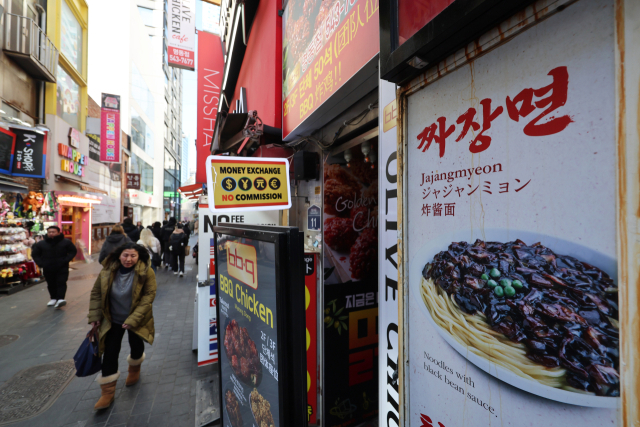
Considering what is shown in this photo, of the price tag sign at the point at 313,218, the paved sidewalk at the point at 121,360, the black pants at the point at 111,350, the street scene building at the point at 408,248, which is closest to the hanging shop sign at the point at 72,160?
the paved sidewalk at the point at 121,360

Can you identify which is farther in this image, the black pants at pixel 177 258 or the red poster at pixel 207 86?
the black pants at pixel 177 258

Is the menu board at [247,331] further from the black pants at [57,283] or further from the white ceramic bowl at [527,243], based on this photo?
the black pants at [57,283]

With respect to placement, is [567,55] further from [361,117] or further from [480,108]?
[361,117]

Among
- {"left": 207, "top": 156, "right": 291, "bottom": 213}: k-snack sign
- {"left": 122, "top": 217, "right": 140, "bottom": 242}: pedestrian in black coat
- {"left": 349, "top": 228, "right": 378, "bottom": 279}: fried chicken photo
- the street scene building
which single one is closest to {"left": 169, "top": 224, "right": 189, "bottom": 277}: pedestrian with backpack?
{"left": 122, "top": 217, "right": 140, "bottom": 242}: pedestrian in black coat

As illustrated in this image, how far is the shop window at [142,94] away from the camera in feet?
85.6

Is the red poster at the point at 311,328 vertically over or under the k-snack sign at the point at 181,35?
under

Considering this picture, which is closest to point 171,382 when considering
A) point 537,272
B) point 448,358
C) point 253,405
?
point 253,405

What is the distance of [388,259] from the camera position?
1.80 metres

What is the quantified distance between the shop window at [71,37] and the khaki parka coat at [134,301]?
15.5 meters

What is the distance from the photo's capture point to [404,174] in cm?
157

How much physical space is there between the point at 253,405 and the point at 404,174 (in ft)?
5.00

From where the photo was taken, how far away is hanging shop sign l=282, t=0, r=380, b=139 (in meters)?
2.42

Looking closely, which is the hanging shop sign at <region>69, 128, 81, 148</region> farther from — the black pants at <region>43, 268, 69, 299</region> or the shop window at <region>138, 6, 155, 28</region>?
the shop window at <region>138, 6, 155, 28</region>

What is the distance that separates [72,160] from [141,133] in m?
17.6
